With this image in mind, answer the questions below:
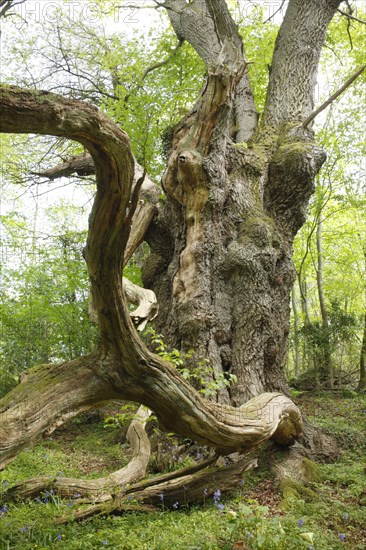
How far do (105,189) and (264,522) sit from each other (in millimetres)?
2300

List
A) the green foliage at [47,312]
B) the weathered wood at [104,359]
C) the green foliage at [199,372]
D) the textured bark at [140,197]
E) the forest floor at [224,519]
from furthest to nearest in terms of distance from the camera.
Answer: the green foliage at [47,312], the textured bark at [140,197], the green foliage at [199,372], the forest floor at [224,519], the weathered wood at [104,359]

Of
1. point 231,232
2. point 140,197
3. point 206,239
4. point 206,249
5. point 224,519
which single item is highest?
point 140,197

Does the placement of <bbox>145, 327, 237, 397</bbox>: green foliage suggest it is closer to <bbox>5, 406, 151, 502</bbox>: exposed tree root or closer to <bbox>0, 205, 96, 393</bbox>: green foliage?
<bbox>5, 406, 151, 502</bbox>: exposed tree root

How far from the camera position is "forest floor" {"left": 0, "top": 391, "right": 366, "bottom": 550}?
9.22 ft

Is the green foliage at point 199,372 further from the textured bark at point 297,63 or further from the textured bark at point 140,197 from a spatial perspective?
the textured bark at point 297,63

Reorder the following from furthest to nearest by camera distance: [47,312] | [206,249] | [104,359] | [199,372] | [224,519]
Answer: [47,312] < [206,249] < [199,372] < [224,519] < [104,359]

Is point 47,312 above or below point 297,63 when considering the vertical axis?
below

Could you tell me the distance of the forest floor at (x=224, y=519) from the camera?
281 cm

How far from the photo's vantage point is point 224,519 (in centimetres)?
335

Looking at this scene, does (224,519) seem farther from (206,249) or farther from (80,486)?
(206,249)

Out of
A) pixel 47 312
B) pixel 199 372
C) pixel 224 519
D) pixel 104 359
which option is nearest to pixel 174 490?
pixel 224 519

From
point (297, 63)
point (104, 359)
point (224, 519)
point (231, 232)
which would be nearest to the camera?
point (104, 359)

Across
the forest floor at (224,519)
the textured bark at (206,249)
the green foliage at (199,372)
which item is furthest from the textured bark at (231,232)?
the forest floor at (224,519)

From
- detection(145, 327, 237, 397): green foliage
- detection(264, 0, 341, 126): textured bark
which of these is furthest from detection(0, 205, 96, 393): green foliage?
detection(264, 0, 341, 126): textured bark
